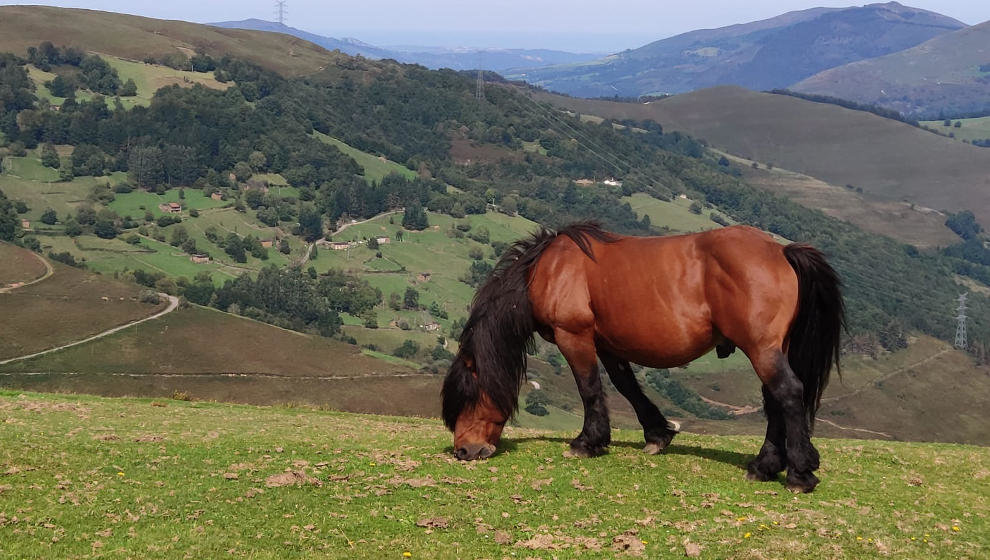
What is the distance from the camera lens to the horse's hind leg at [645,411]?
1472 cm

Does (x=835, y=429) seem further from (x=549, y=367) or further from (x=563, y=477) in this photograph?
(x=563, y=477)

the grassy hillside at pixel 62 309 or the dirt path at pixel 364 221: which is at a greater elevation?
the grassy hillside at pixel 62 309

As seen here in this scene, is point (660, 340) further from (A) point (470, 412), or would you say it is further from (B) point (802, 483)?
(A) point (470, 412)

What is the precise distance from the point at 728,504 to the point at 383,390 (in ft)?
204

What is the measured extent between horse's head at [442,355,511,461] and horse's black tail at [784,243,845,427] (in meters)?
4.36

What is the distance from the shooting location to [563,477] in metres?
12.9

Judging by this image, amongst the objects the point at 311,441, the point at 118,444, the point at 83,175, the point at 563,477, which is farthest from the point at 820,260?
the point at 83,175

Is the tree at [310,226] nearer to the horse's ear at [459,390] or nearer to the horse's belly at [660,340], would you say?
the horse's ear at [459,390]

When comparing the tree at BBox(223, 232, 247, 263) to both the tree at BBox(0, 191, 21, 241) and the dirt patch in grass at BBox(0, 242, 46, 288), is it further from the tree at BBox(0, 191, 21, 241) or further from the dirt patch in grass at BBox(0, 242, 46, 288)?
the dirt patch in grass at BBox(0, 242, 46, 288)

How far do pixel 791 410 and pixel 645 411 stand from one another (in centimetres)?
271

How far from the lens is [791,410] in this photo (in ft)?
41.2

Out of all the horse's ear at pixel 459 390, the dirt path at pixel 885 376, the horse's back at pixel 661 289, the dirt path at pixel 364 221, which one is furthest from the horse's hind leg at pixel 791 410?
the dirt path at pixel 364 221

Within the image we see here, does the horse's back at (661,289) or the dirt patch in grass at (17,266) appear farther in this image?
the dirt patch in grass at (17,266)

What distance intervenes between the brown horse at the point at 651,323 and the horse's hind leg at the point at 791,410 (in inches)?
0.5
